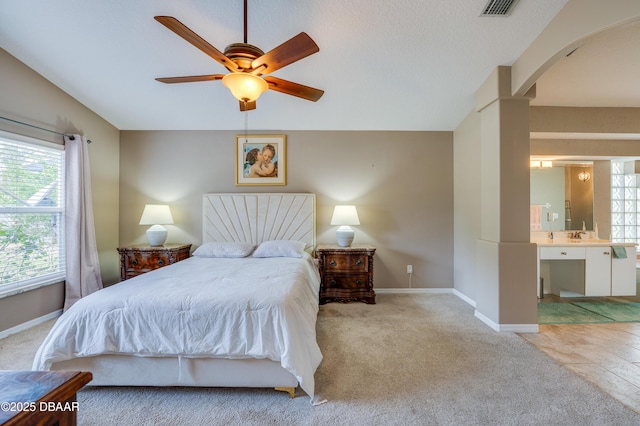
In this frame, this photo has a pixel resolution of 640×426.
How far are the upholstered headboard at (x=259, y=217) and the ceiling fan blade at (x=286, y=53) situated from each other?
7.59 feet

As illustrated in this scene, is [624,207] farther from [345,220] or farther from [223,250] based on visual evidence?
[223,250]

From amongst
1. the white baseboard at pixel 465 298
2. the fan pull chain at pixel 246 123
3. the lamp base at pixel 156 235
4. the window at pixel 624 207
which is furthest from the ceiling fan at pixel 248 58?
the window at pixel 624 207

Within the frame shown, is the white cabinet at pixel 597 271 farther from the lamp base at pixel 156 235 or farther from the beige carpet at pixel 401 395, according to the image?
the lamp base at pixel 156 235

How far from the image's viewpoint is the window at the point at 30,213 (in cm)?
285

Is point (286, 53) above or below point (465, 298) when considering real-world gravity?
above

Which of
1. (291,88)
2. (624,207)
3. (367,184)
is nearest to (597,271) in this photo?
(624,207)

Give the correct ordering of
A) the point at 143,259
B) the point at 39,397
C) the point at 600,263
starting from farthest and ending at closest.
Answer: the point at 143,259
the point at 600,263
the point at 39,397

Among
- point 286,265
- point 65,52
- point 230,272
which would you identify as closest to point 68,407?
point 230,272

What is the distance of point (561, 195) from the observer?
4059 mm

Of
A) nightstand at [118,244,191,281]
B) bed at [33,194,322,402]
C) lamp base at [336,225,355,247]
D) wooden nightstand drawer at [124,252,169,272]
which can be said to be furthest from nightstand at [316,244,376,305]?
wooden nightstand drawer at [124,252,169,272]

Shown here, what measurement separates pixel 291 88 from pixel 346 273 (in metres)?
2.42

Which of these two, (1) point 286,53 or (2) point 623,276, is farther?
(2) point 623,276

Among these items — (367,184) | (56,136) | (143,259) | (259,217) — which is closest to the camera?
(56,136)

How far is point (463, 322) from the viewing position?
10.1 feet
